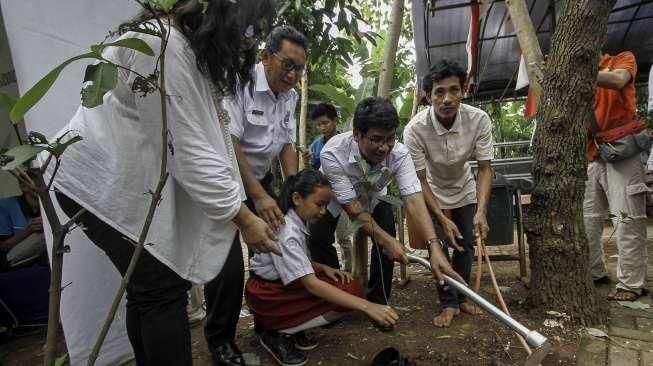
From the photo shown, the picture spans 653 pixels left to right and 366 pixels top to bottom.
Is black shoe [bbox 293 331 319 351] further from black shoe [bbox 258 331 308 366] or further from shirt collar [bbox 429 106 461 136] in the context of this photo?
shirt collar [bbox 429 106 461 136]

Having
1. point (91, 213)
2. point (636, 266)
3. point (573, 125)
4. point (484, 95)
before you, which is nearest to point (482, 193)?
point (573, 125)

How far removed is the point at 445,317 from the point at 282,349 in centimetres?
95

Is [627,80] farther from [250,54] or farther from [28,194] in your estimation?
[28,194]

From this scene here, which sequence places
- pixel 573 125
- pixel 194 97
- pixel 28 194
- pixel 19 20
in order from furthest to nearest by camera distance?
pixel 28 194 → pixel 573 125 → pixel 19 20 → pixel 194 97

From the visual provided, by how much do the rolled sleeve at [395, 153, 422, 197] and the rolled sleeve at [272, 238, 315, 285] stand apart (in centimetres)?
68

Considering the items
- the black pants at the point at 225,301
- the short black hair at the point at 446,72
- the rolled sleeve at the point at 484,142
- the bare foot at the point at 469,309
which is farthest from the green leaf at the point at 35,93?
the bare foot at the point at 469,309

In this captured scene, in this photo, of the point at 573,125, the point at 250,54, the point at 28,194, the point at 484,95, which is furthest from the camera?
the point at 484,95

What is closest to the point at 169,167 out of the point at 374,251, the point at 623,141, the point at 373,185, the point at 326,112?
the point at 373,185

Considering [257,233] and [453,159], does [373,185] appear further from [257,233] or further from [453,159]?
[257,233]

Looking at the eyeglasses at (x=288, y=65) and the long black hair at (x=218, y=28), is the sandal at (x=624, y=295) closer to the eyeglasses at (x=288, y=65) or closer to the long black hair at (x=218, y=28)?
the eyeglasses at (x=288, y=65)

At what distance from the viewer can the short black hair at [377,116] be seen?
83.4 inches

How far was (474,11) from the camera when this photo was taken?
14.4 ft

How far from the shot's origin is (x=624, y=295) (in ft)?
8.71

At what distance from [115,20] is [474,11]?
3.58 metres
